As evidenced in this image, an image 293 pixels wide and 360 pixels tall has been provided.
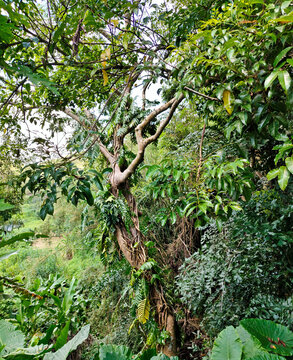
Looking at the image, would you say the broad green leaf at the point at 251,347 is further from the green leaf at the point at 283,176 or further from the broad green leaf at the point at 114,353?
the green leaf at the point at 283,176

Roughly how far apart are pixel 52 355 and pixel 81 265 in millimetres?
3807

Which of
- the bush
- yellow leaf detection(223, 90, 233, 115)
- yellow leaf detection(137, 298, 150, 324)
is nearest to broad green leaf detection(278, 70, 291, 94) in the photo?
yellow leaf detection(223, 90, 233, 115)

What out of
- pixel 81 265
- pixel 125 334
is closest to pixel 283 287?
pixel 125 334

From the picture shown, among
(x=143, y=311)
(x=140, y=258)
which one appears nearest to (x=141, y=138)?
(x=140, y=258)

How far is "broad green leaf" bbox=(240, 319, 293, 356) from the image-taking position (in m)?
0.46

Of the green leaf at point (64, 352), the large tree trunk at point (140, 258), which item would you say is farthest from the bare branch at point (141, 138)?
the green leaf at point (64, 352)

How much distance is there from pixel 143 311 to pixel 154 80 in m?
1.86

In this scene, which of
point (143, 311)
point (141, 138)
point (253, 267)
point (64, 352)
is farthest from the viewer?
point (141, 138)

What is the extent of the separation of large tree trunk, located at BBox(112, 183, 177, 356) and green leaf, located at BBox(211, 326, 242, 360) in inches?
58.9

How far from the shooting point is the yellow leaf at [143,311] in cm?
177

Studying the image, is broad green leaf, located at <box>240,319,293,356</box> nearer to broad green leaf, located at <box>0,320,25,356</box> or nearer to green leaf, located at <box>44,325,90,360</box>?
green leaf, located at <box>44,325,90,360</box>

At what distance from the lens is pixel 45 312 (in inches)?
104

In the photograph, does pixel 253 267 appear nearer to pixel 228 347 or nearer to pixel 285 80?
pixel 228 347

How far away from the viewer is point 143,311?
1.79 m
